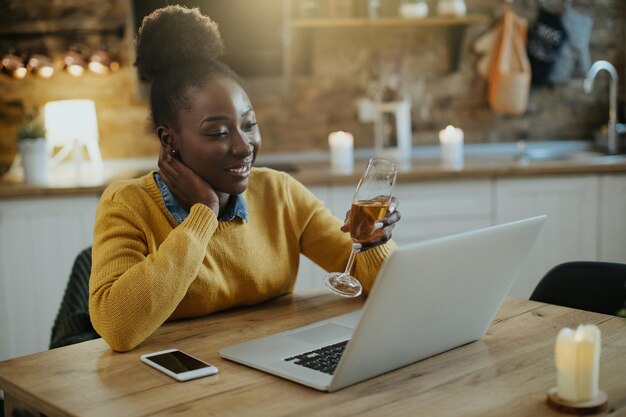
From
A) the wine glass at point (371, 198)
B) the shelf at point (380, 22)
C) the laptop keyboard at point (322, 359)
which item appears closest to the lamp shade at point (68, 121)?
the shelf at point (380, 22)

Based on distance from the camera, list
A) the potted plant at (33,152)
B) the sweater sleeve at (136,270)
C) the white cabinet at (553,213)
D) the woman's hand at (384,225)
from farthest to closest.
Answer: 1. the white cabinet at (553,213)
2. the potted plant at (33,152)
3. the woman's hand at (384,225)
4. the sweater sleeve at (136,270)

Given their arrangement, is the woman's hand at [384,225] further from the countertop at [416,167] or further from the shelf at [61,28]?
the shelf at [61,28]

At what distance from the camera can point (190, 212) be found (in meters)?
1.62

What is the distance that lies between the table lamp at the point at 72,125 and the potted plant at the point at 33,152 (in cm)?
7

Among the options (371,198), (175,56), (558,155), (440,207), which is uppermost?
(175,56)

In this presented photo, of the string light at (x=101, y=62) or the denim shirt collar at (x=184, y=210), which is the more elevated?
the string light at (x=101, y=62)

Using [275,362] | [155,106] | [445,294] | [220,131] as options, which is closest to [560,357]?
[445,294]

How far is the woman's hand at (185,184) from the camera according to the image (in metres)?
1.66

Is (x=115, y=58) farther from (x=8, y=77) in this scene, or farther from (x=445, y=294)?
(x=445, y=294)

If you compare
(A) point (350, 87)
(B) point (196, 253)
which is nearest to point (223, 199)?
(B) point (196, 253)

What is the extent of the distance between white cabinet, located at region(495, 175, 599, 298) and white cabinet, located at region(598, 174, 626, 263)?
3 centimetres

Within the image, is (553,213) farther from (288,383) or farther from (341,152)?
(288,383)

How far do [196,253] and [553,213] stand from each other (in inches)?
94.9

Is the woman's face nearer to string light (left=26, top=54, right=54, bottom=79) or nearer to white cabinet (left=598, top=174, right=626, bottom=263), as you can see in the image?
string light (left=26, top=54, right=54, bottom=79)
